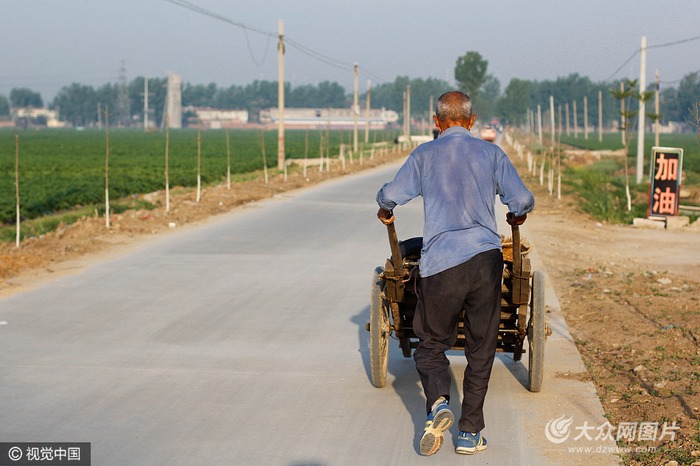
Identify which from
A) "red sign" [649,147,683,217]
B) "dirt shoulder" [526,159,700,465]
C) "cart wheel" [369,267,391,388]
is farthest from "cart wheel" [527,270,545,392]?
"red sign" [649,147,683,217]

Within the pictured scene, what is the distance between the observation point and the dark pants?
18.2ft

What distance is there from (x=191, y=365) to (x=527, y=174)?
34924mm

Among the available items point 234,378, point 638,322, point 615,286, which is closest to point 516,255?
point 234,378

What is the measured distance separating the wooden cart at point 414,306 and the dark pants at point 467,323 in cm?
48

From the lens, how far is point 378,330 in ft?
22.0

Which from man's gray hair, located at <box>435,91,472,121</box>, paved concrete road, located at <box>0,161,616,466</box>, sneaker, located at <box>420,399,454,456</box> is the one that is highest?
man's gray hair, located at <box>435,91,472,121</box>

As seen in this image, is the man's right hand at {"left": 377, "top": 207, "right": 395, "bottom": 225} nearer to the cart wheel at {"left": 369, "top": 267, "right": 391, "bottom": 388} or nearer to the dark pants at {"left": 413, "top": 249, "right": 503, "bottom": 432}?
the dark pants at {"left": 413, "top": 249, "right": 503, "bottom": 432}

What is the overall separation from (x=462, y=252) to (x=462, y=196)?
30 cm

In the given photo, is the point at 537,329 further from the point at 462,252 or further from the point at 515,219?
the point at 462,252

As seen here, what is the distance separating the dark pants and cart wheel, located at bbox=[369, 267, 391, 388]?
0.97 meters

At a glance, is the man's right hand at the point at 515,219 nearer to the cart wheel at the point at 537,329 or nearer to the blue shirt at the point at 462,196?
the blue shirt at the point at 462,196

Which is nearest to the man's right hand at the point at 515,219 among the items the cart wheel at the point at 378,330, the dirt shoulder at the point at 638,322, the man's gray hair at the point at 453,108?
the man's gray hair at the point at 453,108

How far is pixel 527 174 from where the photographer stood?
41375 millimetres

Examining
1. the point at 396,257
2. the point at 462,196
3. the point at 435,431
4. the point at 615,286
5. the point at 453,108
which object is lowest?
the point at 615,286
